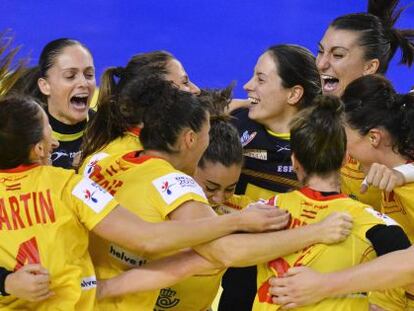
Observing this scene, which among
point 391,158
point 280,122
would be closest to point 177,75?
point 280,122

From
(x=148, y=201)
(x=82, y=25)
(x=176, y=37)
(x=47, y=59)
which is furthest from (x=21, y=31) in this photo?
(x=148, y=201)

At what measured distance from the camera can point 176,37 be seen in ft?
31.9

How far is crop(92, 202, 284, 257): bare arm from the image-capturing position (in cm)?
269

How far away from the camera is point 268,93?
13.2ft

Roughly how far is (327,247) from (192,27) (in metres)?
7.57

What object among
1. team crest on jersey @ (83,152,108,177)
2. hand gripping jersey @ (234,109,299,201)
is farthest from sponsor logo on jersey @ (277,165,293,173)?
team crest on jersey @ (83,152,108,177)

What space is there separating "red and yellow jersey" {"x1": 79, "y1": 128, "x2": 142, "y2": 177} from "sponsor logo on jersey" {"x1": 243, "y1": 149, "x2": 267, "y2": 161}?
72 cm

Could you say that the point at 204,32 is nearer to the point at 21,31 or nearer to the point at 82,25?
the point at 82,25

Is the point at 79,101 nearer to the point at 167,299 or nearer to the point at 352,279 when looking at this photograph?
the point at 167,299

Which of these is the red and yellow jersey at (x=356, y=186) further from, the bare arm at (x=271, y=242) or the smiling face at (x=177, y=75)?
the bare arm at (x=271, y=242)

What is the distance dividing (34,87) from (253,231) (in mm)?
2284

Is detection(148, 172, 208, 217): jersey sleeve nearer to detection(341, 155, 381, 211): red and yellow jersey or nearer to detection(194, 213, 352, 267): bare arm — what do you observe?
detection(194, 213, 352, 267): bare arm

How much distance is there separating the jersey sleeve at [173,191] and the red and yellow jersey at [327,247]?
295mm

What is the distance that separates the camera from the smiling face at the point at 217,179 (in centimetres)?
357
